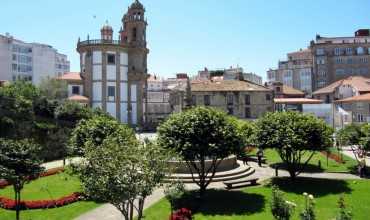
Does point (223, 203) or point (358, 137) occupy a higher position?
point (358, 137)

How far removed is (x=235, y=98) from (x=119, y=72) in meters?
18.7

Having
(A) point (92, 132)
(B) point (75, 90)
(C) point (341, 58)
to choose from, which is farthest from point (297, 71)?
(A) point (92, 132)

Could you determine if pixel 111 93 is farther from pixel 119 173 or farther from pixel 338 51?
pixel 338 51

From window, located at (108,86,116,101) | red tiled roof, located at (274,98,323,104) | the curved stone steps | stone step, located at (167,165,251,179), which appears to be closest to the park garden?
the curved stone steps

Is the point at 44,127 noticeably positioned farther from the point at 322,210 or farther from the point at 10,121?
the point at 322,210

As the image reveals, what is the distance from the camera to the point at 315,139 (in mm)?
25828

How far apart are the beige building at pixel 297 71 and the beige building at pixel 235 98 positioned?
37095 millimetres

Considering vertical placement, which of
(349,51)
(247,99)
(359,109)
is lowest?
(359,109)

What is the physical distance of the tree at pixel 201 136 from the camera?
22.1 m

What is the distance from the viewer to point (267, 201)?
22328 mm

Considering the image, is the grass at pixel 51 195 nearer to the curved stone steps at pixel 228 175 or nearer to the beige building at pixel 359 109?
the curved stone steps at pixel 228 175

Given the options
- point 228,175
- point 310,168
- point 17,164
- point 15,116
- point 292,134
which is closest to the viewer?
point 17,164

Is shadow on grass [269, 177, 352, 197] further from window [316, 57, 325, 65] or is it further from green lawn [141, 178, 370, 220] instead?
window [316, 57, 325, 65]

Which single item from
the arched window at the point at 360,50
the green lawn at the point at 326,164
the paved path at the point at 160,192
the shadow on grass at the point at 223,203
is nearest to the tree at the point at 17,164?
the paved path at the point at 160,192
